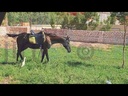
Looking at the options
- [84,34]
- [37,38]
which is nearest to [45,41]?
[37,38]

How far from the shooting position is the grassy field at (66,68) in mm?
8258

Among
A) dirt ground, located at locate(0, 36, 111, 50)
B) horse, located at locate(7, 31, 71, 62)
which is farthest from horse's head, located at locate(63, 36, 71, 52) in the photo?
dirt ground, located at locate(0, 36, 111, 50)

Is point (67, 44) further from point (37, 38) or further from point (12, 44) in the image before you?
point (12, 44)

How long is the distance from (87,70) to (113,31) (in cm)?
126

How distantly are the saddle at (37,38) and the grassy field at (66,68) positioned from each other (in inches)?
12.3

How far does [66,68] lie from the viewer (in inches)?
330

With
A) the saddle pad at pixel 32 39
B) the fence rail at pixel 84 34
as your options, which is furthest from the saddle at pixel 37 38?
the fence rail at pixel 84 34

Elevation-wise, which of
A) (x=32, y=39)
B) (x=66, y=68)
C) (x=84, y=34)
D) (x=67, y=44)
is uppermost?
(x=84, y=34)

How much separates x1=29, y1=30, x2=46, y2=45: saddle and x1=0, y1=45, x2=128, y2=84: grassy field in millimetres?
312

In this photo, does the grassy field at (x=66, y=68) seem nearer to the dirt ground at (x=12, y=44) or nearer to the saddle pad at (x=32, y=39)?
the dirt ground at (x=12, y=44)

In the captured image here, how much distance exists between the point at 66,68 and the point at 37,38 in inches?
45.0

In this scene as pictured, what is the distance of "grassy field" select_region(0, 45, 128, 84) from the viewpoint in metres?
8.26
